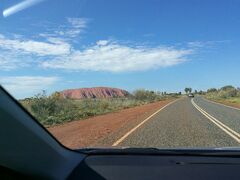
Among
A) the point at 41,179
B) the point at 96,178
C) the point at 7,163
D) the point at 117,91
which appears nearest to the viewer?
the point at 7,163

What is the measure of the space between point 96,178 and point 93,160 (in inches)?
12.4

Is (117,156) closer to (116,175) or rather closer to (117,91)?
(116,175)

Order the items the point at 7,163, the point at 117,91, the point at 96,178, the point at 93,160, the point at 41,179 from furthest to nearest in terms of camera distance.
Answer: the point at 117,91
the point at 93,160
the point at 96,178
the point at 41,179
the point at 7,163

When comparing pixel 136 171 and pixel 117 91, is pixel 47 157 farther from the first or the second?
pixel 117 91

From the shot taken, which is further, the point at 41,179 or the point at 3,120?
the point at 41,179

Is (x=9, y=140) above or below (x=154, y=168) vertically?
above

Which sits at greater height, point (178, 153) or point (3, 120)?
point (3, 120)

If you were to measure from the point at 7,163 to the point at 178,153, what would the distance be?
1.51m

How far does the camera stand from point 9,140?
9.95ft

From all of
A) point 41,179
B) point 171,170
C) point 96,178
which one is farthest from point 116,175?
point 41,179

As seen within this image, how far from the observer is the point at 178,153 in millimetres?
3988

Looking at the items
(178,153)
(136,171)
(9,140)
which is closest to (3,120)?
(9,140)

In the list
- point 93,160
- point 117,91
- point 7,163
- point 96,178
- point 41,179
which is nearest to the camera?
point 7,163

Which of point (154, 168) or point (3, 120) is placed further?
point (154, 168)
